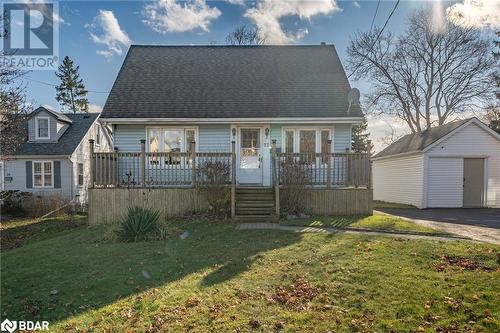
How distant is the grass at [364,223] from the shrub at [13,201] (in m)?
16.5

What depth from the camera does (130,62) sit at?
16188 millimetres

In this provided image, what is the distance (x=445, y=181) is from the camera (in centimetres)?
1716

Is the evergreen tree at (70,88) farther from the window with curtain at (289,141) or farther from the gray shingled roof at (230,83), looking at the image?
the window with curtain at (289,141)

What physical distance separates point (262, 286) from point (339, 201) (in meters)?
6.97

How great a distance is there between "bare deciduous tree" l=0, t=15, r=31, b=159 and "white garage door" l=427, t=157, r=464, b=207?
20296 mm

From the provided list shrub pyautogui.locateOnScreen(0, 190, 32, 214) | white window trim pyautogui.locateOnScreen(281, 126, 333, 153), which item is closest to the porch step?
white window trim pyautogui.locateOnScreen(281, 126, 333, 153)

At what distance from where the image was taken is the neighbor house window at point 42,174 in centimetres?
2036

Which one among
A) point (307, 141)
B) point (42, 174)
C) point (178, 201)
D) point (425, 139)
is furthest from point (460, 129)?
point (42, 174)

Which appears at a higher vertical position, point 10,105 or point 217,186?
point 10,105

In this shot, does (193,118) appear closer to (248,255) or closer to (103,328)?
(248,255)

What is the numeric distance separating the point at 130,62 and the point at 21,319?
14237 mm

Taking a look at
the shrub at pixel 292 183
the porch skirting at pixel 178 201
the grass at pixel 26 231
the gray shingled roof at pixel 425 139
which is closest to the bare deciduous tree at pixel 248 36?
the gray shingled roof at pixel 425 139

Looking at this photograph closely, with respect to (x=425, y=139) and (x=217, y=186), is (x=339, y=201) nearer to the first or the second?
(x=217, y=186)

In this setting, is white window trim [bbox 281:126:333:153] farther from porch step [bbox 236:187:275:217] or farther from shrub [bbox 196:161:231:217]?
shrub [bbox 196:161:231:217]
